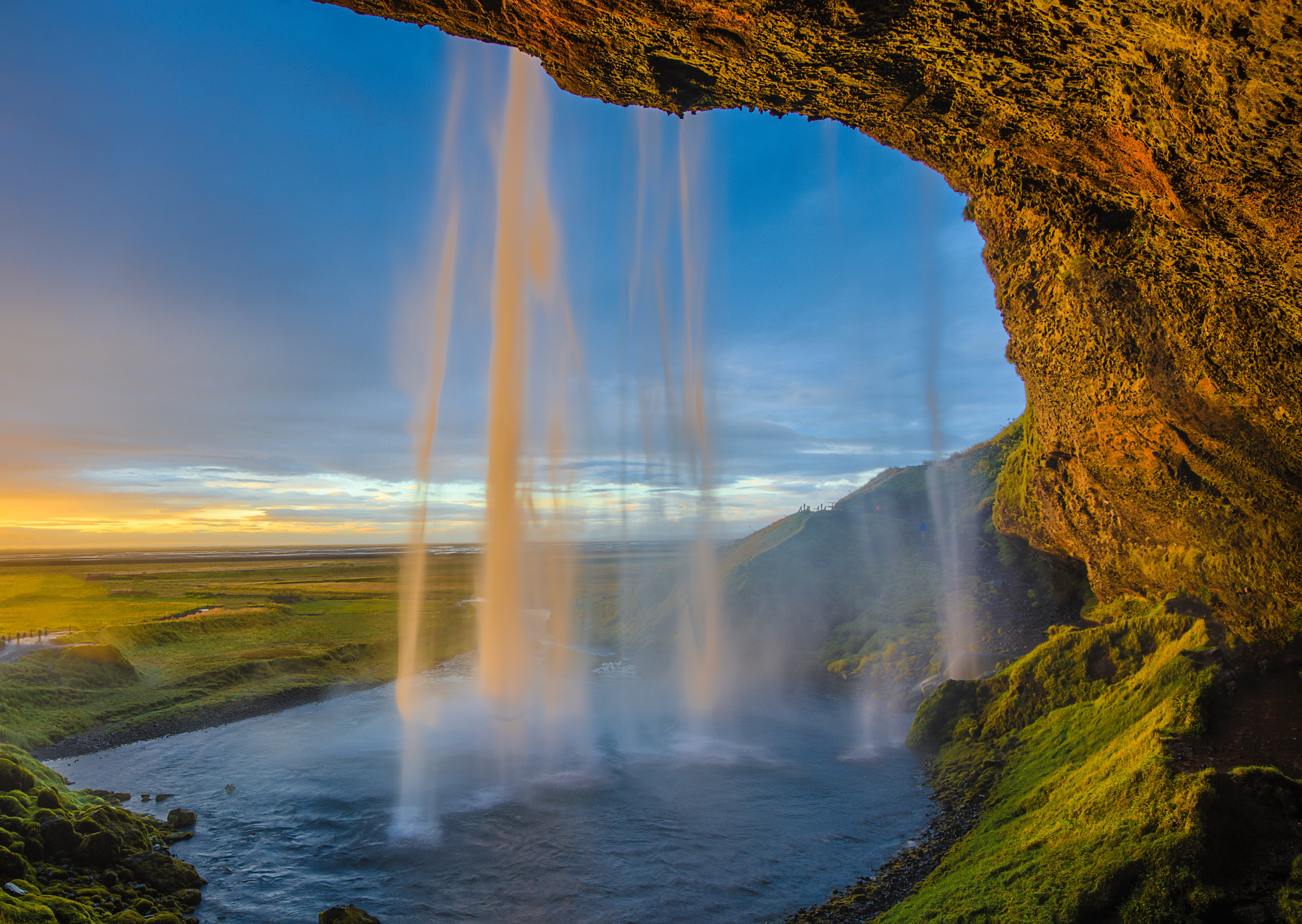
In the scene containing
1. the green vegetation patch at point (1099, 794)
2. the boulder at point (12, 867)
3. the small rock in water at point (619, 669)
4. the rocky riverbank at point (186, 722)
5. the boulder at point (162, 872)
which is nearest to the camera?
the green vegetation patch at point (1099, 794)

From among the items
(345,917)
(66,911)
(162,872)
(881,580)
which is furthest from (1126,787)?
(881,580)

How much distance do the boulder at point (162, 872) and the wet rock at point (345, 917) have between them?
12.1 ft

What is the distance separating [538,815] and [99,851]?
9958 mm

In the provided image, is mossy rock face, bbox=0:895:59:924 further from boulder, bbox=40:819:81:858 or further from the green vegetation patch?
the green vegetation patch

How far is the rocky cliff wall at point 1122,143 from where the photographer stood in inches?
238

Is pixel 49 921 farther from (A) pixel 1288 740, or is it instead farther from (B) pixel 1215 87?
(A) pixel 1288 740

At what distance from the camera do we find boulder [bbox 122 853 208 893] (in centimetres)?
1269

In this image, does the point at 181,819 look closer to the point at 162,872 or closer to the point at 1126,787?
the point at 162,872

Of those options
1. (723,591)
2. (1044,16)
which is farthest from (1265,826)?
(723,591)

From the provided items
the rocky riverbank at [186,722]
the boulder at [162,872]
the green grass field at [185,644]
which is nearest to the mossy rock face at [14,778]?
the boulder at [162,872]

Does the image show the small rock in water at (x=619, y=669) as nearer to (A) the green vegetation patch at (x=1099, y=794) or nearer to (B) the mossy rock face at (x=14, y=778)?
(A) the green vegetation patch at (x=1099, y=794)

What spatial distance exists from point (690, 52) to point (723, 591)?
127 feet

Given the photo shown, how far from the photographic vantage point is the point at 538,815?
1717cm

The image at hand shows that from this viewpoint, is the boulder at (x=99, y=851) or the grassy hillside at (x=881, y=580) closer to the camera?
the boulder at (x=99, y=851)
